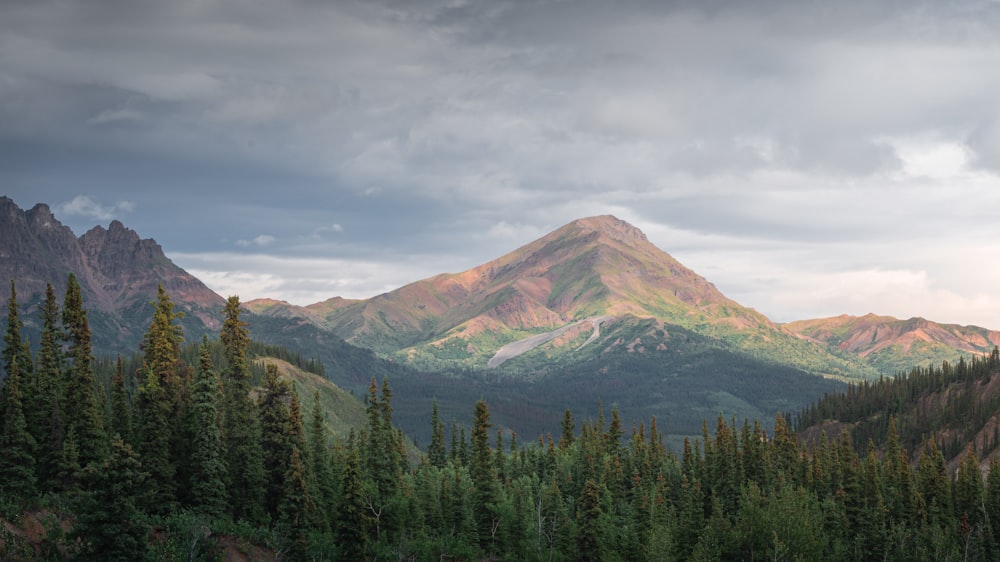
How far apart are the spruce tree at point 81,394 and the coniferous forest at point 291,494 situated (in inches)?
9.8

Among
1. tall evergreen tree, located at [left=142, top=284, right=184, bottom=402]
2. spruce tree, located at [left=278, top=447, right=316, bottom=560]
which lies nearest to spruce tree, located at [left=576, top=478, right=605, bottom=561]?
spruce tree, located at [left=278, top=447, right=316, bottom=560]

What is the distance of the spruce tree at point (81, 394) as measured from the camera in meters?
92.8

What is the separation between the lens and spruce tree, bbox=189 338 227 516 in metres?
89.6

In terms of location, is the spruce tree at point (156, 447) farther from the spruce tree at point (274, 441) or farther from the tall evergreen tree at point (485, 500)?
the tall evergreen tree at point (485, 500)

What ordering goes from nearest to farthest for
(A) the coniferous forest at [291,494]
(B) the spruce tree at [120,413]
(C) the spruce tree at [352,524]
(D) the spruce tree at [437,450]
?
(A) the coniferous forest at [291,494] < (C) the spruce tree at [352,524] < (B) the spruce tree at [120,413] < (D) the spruce tree at [437,450]

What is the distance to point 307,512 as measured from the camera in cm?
8931

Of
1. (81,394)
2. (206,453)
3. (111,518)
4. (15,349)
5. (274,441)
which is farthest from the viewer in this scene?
(15,349)

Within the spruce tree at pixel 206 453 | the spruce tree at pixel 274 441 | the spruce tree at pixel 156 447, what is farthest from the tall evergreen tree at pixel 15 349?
the spruce tree at pixel 274 441

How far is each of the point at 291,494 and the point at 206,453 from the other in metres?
11.1

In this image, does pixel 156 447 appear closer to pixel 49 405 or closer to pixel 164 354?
pixel 164 354

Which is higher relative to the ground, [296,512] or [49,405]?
[49,405]

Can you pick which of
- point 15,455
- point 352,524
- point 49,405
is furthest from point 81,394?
point 352,524

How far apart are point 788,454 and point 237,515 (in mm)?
113014

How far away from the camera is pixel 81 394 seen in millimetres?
95312
